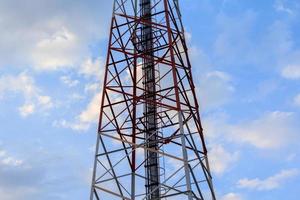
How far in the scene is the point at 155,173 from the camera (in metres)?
23.7

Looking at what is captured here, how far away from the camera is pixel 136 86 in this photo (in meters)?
27.0

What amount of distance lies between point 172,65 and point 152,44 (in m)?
3.52

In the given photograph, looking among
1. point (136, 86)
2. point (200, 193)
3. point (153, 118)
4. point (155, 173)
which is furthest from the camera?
point (136, 86)

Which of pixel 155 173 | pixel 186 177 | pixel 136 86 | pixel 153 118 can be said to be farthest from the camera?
pixel 136 86

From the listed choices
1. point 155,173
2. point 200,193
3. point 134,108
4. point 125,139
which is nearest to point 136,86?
point 134,108

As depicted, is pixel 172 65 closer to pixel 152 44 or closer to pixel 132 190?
pixel 152 44

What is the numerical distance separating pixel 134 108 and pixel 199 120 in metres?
3.78

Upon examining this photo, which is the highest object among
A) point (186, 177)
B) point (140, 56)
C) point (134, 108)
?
point (140, 56)

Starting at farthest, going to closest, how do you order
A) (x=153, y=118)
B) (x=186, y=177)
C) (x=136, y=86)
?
(x=136, y=86), (x=153, y=118), (x=186, y=177)

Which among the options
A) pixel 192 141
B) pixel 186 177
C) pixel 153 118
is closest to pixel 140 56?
pixel 153 118

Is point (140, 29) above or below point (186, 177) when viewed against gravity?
above

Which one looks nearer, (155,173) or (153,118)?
(155,173)

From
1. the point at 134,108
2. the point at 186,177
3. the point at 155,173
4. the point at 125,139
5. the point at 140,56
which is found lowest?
the point at 186,177

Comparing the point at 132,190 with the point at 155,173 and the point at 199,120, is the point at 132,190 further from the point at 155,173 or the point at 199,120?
the point at 199,120
